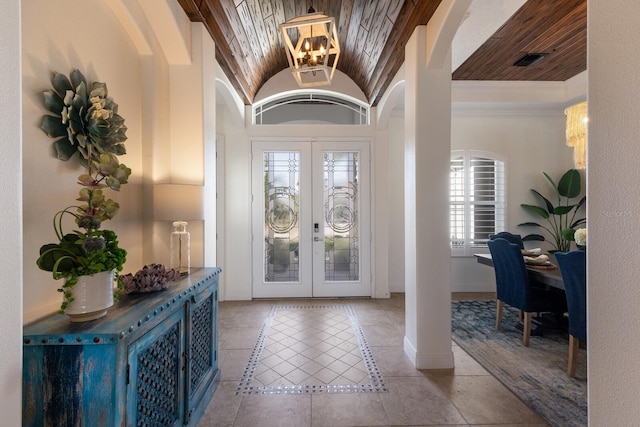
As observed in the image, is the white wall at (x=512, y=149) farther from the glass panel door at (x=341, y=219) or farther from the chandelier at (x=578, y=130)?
the chandelier at (x=578, y=130)

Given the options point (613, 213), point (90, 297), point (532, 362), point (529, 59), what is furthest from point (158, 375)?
point (529, 59)

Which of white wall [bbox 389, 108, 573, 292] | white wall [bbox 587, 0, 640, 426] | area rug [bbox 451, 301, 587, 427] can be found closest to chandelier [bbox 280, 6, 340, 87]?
white wall [bbox 587, 0, 640, 426]

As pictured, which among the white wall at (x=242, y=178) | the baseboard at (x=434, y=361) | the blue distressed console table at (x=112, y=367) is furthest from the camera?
the white wall at (x=242, y=178)

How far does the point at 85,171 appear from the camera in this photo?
1739mm

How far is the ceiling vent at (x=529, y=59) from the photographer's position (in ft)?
13.0

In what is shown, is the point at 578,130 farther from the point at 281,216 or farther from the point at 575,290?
the point at 281,216

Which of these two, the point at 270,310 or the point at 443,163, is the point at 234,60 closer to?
the point at 443,163

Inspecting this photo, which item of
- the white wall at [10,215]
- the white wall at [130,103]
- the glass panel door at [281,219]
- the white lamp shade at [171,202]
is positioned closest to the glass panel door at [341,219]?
the glass panel door at [281,219]

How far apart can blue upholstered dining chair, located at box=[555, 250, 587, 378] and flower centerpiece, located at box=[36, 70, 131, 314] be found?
310 cm

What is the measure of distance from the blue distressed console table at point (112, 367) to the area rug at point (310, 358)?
878 millimetres

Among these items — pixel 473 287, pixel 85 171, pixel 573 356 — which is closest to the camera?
pixel 85 171

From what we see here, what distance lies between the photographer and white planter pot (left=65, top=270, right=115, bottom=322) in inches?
48.9

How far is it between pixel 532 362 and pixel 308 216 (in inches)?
128

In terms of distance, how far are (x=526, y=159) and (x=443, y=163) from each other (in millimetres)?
3652
